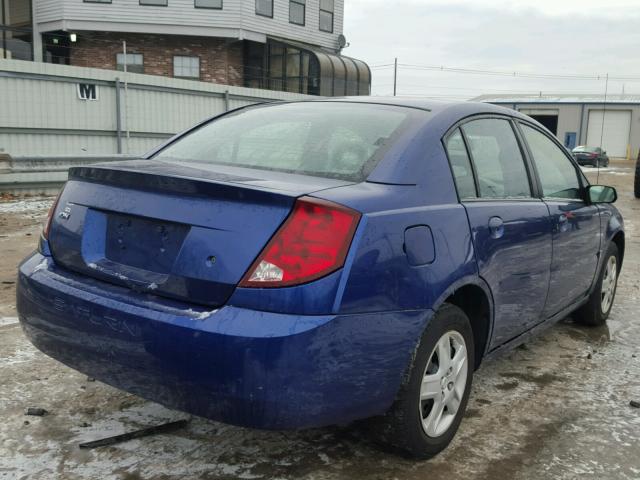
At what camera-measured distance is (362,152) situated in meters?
2.74

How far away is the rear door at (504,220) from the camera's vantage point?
2.93m

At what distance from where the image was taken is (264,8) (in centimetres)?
2491

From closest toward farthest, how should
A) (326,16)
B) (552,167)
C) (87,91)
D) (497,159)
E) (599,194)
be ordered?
(497,159)
(552,167)
(599,194)
(87,91)
(326,16)

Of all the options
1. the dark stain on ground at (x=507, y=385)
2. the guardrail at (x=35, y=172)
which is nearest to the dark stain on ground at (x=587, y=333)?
the dark stain on ground at (x=507, y=385)

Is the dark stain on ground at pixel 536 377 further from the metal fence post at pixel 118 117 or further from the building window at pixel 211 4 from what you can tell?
the building window at pixel 211 4

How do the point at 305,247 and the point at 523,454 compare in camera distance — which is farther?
the point at 523,454

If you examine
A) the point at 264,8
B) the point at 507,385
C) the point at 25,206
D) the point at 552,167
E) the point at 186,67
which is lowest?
the point at 25,206

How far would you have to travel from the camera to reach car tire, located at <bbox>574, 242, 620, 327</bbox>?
4.65 meters

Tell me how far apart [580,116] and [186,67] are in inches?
1459

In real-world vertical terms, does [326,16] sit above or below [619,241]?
above

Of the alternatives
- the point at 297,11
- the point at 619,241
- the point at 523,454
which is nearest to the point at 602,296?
the point at 619,241

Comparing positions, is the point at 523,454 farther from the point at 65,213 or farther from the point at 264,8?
the point at 264,8

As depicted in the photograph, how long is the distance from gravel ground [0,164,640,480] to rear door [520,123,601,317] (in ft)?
1.66

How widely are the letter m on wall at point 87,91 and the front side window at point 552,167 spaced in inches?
446
